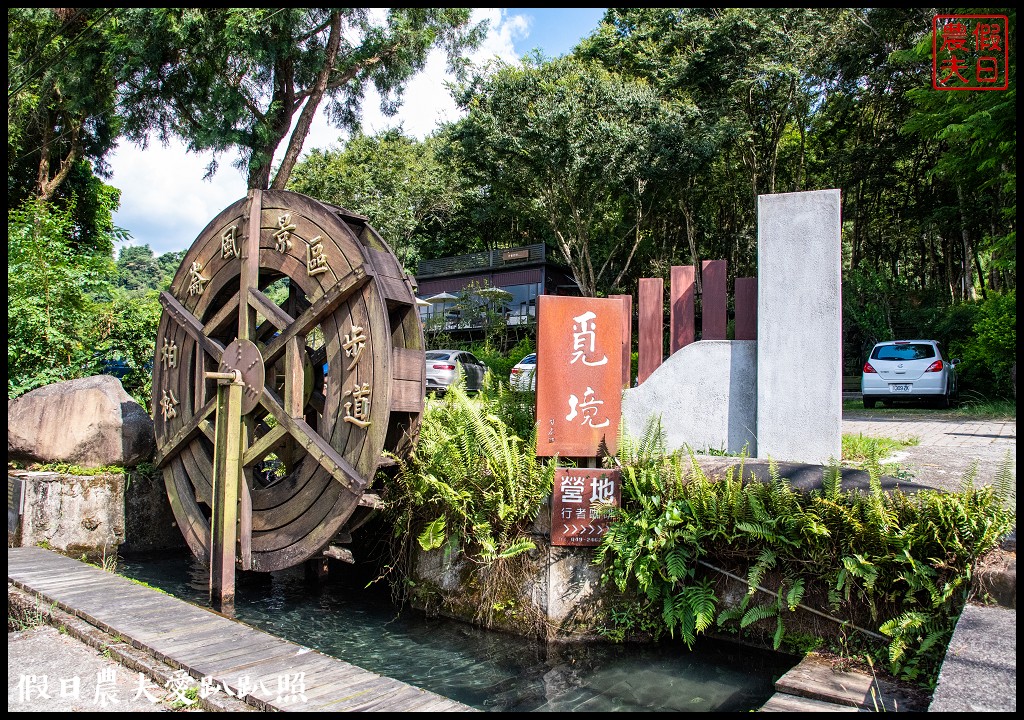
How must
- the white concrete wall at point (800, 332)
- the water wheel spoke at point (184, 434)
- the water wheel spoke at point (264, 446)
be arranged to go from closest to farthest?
the white concrete wall at point (800, 332) → the water wheel spoke at point (264, 446) → the water wheel spoke at point (184, 434)

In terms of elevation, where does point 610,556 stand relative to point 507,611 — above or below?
above

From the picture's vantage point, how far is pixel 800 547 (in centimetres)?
462

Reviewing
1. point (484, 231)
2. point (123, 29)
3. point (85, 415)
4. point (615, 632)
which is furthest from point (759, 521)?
point (484, 231)

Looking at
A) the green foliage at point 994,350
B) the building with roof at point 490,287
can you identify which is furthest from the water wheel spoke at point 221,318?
the building with roof at point 490,287

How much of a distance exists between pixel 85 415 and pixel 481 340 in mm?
20670

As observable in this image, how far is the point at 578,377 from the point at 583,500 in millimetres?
974

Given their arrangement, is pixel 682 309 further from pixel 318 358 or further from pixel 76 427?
pixel 76 427

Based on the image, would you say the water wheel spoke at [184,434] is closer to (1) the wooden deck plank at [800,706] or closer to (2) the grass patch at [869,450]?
(1) the wooden deck plank at [800,706]

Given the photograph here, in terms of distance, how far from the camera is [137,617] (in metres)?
4.23

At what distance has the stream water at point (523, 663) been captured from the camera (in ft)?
14.9

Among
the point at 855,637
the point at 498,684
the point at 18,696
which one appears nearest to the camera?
the point at 18,696

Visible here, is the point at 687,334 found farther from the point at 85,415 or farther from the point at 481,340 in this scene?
the point at 481,340

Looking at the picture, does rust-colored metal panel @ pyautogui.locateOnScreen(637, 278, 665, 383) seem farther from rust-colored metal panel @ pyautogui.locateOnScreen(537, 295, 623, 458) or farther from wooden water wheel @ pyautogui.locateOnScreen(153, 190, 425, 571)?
wooden water wheel @ pyautogui.locateOnScreen(153, 190, 425, 571)

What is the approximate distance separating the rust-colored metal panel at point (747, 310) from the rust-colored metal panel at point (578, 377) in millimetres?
1185
